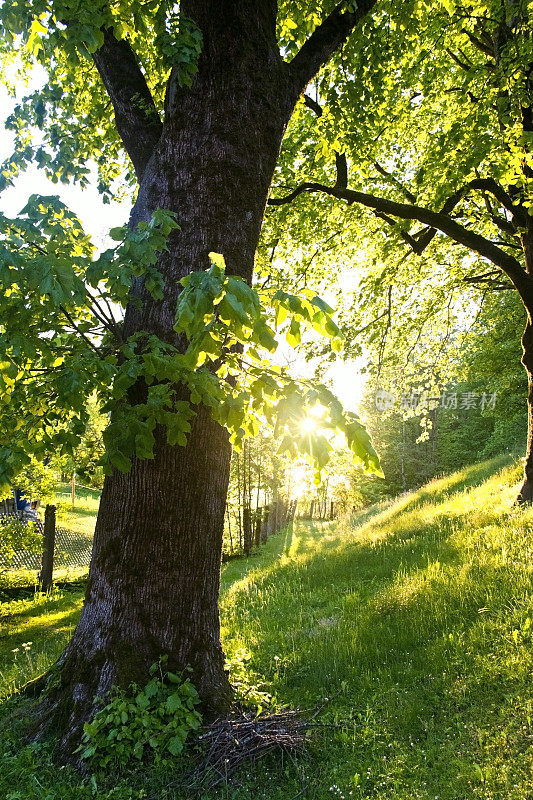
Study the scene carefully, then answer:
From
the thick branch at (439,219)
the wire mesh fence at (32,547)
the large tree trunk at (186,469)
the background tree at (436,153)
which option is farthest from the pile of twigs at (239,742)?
the wire mesh fence at (32,547)

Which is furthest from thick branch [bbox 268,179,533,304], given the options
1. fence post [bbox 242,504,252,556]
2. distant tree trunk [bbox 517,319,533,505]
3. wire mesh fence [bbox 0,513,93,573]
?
fence post [bbox 242,504,252,556]

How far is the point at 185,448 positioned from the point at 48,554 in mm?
12346

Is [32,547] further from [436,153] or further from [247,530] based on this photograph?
[247,530]

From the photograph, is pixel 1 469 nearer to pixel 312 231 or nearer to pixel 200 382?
pixel 200 382

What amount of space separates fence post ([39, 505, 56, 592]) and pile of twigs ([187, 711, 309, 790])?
1176 cm

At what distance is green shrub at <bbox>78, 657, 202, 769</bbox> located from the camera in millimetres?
2725

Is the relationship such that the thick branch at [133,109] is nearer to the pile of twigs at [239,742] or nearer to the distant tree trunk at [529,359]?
the pile of twigs at [239,742]

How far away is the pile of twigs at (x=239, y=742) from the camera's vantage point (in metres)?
2.72

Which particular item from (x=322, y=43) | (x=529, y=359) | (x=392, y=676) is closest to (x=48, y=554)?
(x=392, y=676)

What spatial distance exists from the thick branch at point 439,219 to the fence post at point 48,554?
1122 cm

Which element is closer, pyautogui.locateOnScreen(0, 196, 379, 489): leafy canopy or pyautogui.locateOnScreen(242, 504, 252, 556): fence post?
pyautogui.locateOnScreen(0, 196, 379, 489): leafy canopy

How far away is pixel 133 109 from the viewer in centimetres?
381

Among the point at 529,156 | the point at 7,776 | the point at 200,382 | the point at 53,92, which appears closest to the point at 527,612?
the point at 200,382

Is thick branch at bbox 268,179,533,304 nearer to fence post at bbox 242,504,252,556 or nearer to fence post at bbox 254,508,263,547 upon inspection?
fence post at bbox 242,504,252,556
